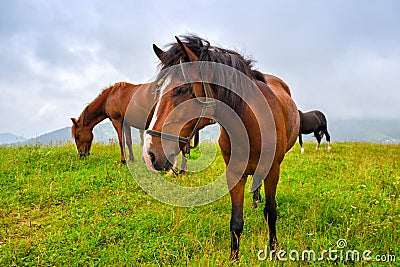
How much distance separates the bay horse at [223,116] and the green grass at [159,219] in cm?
60

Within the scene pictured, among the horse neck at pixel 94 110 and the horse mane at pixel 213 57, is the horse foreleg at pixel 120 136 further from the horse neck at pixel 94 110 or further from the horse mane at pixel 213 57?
the horse mane at pixel 213 57

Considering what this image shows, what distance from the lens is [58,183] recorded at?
641cm

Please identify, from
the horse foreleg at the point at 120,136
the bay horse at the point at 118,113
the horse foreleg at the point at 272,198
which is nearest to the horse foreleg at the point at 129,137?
the bay horse at the point at 118,113

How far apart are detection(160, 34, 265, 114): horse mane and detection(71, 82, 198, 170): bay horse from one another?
4812mm

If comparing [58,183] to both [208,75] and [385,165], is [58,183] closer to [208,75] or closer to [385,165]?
[208,75]

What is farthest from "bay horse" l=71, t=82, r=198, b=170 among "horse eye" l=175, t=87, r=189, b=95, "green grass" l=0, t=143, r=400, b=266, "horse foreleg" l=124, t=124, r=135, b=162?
"horse eye" l=175, t=87, r=189, b=95

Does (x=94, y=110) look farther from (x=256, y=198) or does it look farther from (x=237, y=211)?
(x=237, y=211)

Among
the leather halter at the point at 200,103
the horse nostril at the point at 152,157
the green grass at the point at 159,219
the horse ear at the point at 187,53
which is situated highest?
the horse ear at the point at 187,53

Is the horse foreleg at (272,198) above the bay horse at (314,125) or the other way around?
the other way around

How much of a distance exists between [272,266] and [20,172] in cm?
684

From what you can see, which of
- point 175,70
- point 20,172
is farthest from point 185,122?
point 20,172

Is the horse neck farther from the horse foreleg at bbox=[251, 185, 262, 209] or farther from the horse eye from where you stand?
the horse eye

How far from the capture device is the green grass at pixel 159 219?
3.54m

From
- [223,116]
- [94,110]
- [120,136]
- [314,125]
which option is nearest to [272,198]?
[223,116]
